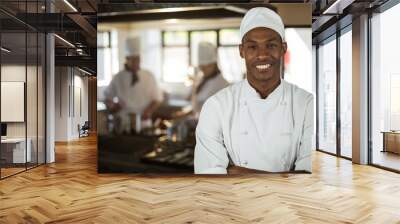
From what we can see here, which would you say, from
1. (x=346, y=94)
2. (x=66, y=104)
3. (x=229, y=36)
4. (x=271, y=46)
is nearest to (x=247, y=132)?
(x=271, y=46)

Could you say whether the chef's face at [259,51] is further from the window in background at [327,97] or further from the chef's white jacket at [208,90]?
the window in background at [327,97]

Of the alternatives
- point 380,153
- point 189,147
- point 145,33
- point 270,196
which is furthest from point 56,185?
point 380,153

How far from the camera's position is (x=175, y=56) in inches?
249

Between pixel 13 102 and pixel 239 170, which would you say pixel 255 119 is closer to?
pixel 239 170

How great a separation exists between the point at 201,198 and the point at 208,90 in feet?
6.38

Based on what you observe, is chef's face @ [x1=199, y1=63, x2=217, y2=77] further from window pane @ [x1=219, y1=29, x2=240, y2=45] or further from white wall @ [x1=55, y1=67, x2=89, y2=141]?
white wall @ [x1=55, y1=67, x2=89, y2=141]

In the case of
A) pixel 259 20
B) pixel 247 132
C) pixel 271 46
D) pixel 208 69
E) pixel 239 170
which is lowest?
pixel 239 170

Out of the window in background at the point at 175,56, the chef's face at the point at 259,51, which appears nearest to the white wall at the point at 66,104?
the window in background at the point at 175,56

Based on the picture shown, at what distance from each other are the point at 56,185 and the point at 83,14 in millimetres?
3502

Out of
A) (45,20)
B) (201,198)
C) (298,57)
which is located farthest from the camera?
(45,20)

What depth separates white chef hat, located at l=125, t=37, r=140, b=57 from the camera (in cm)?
620

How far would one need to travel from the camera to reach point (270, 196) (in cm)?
500

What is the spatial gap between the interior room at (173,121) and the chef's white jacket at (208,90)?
0.21 ft

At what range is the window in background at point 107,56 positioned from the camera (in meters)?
6.25
